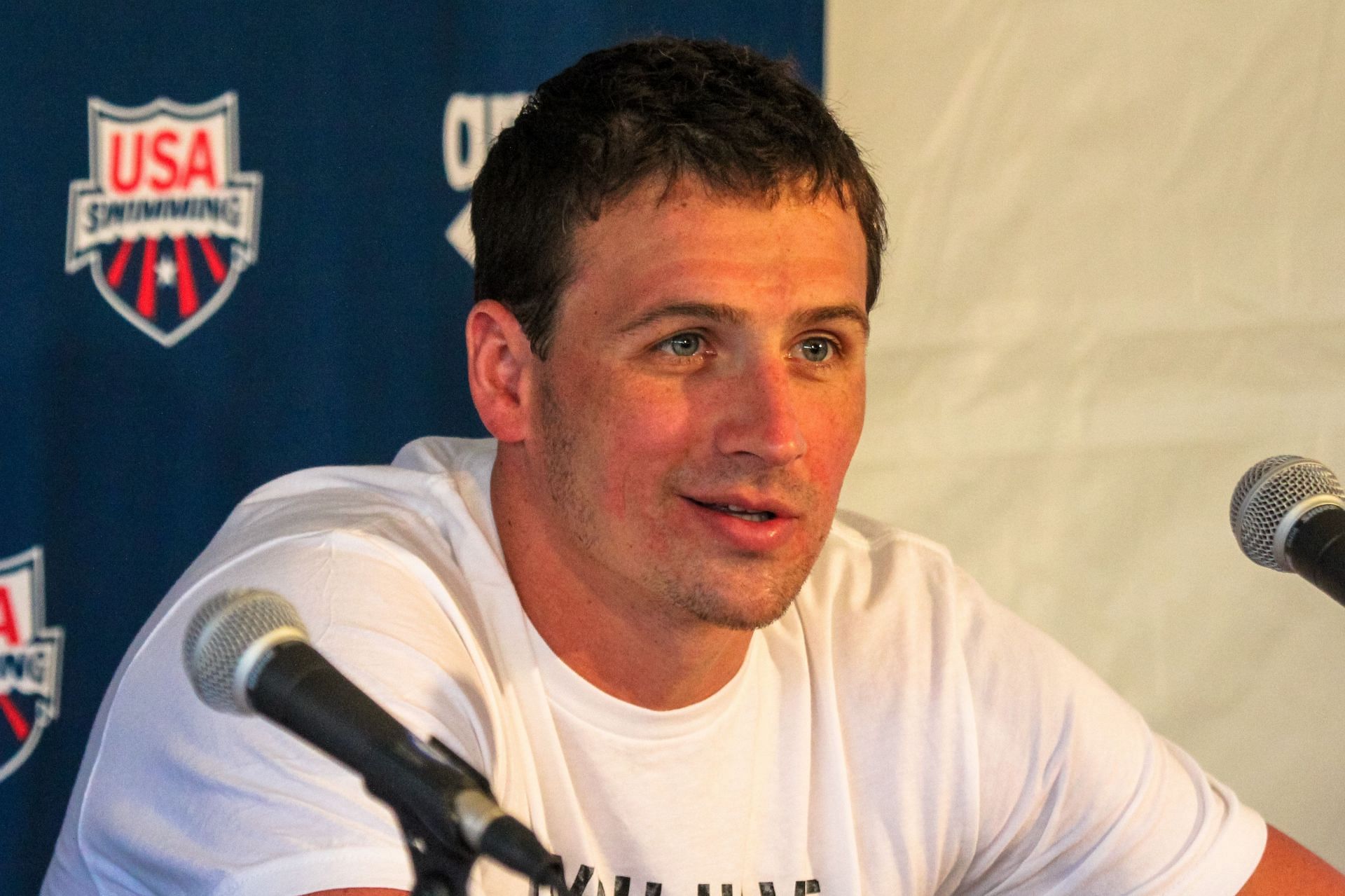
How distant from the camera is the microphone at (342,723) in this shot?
702 mm

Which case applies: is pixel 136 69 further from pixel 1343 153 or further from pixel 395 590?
pixel 1343 153

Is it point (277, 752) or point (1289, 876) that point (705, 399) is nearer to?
point (277, 752)

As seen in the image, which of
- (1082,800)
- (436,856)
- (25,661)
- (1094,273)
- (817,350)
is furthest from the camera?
(1094,273)

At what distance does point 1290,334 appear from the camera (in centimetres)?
218

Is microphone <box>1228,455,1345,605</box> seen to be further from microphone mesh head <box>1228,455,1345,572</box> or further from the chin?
the chin

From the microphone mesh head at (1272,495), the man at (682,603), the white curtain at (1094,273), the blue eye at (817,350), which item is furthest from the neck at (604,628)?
the white curtain at (1094,273)

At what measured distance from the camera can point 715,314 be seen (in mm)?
1318

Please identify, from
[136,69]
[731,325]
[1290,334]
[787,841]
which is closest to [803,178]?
[731,325]

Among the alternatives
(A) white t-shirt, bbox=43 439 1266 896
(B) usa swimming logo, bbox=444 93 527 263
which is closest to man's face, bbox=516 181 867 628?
(A) white t-shirt, bbox=43 439 1266 896

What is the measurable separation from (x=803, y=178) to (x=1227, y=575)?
1.15 meters

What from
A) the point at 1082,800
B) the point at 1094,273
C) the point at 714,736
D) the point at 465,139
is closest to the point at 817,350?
the point at 714,736

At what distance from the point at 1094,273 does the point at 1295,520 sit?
111 centimetres

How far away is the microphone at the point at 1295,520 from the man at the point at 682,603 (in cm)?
36

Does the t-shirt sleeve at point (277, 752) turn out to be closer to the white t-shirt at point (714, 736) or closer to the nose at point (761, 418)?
the white t-shirt at point (714, 736)
